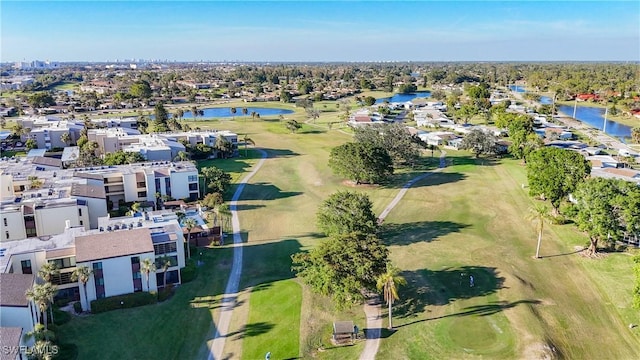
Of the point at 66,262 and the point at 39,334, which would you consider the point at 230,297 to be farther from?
the point at 39,334

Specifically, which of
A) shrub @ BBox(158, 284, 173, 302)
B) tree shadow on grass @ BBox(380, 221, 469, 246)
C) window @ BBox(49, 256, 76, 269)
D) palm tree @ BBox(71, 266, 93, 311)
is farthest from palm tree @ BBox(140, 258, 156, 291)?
tree shadow on grass @ BBox(380, 221, 469, 246)

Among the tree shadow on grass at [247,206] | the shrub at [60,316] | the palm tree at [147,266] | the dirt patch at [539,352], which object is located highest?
the palm tree at [147,266]

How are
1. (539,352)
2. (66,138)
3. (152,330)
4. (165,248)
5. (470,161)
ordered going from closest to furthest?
(539,352), (152,330), (165,248), (470,161), (66,138)

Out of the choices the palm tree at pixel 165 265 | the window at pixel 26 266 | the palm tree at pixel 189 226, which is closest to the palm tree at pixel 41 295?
the window at pixel 26 266

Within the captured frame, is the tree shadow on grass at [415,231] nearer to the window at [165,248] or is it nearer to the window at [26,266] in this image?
the window at [165,248]

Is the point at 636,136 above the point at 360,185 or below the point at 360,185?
above
